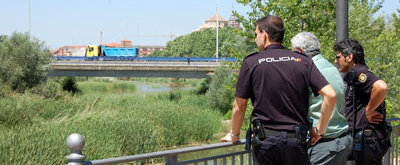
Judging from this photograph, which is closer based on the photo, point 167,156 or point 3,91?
point 167,156

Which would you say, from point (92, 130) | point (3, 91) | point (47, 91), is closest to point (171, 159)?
point (92, 130)

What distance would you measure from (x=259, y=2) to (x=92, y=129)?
750 cm

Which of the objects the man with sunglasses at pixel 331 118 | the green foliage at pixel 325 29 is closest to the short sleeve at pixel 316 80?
the man with sunglasses at pixel 331 118

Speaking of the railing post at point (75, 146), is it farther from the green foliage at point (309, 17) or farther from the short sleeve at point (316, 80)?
the green foliage at point (309, 17)

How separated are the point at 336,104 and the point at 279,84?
88 centimetres

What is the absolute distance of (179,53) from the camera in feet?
372

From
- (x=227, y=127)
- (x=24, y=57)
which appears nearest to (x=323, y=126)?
(x=227, y=127)

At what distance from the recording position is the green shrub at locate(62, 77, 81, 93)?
49062 millimetres

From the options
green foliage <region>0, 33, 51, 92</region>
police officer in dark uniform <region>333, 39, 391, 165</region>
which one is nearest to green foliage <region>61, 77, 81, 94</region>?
green foliage <region>0, 33, 51, 92</region>

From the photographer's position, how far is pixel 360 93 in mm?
4832

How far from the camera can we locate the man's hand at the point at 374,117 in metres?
4.82

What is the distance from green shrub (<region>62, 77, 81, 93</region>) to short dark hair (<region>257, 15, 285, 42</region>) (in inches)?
1833

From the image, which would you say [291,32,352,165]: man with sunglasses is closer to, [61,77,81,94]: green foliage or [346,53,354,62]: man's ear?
[346,53,354,62]: man's ear

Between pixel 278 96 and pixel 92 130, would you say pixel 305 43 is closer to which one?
pixel 278 96
